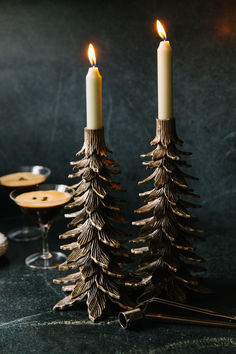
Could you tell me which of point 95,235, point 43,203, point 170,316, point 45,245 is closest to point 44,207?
point 43,203

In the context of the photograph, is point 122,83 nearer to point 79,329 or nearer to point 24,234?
point 24,234

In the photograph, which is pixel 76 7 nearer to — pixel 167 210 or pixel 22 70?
pixel 22 70

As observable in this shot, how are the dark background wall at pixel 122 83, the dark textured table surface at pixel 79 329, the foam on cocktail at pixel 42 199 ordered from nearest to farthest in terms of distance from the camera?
the dark textured table surface at pixel 79 329, the foam on cocktail at pixel 42 199, the dark background wall at pixel 122 83

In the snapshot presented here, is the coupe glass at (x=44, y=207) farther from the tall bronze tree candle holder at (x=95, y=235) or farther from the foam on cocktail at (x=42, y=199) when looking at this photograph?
the tall bronze tree candle holder at (x=95, y=235)

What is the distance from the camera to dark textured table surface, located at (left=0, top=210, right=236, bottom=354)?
1.00m

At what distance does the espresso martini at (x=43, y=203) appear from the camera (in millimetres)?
1316

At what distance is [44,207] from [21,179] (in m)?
0.28

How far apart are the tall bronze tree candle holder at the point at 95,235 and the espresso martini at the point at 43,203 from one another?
0.73 feet

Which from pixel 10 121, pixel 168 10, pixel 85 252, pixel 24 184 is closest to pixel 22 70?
pixel 10 121

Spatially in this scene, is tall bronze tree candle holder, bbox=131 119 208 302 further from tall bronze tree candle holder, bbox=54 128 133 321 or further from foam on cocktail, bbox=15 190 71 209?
foam on cocktail, bbox=15 190 71 209

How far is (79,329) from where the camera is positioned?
1060 mm

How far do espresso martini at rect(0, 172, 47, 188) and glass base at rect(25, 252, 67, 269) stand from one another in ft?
0.72

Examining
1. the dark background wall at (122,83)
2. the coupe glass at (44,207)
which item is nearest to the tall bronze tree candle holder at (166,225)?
the coupe glass at (44,207)

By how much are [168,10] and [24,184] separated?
24.8 inches
